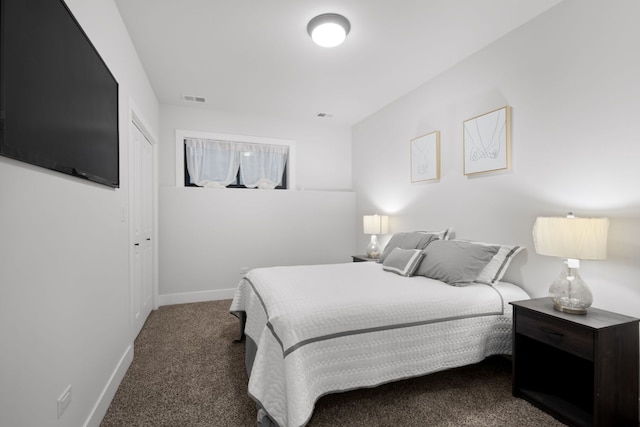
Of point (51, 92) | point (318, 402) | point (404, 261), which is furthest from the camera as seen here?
point (404, 261)

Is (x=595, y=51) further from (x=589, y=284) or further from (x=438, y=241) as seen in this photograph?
(x=438, y=241)

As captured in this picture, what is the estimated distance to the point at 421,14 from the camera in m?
2.34

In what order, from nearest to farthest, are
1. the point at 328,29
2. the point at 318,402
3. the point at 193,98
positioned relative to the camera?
1. the point at 318,402
2. the point at 328,29
3. the point at 193,98

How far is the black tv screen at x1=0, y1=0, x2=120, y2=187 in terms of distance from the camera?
3.26 ft

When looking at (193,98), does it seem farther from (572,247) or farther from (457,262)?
(572,247)

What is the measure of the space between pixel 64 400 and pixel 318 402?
130 centimetres

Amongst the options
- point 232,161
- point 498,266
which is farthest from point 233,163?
point 498,266

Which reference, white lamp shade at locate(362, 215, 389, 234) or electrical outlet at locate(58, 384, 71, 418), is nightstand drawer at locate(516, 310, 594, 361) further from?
electrical outlet at locate(58, 384, 71, 418)

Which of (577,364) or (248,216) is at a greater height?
(248,216)

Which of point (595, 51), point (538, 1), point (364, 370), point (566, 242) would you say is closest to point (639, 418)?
point (566, 242)

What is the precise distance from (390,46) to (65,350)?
3.01 meters

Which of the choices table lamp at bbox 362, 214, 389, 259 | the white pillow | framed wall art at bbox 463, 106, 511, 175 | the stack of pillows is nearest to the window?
table lamp at bbox 362, 214, 389, 259

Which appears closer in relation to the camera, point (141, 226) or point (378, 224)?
point (141, 226)

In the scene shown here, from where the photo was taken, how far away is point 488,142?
9.03ft
